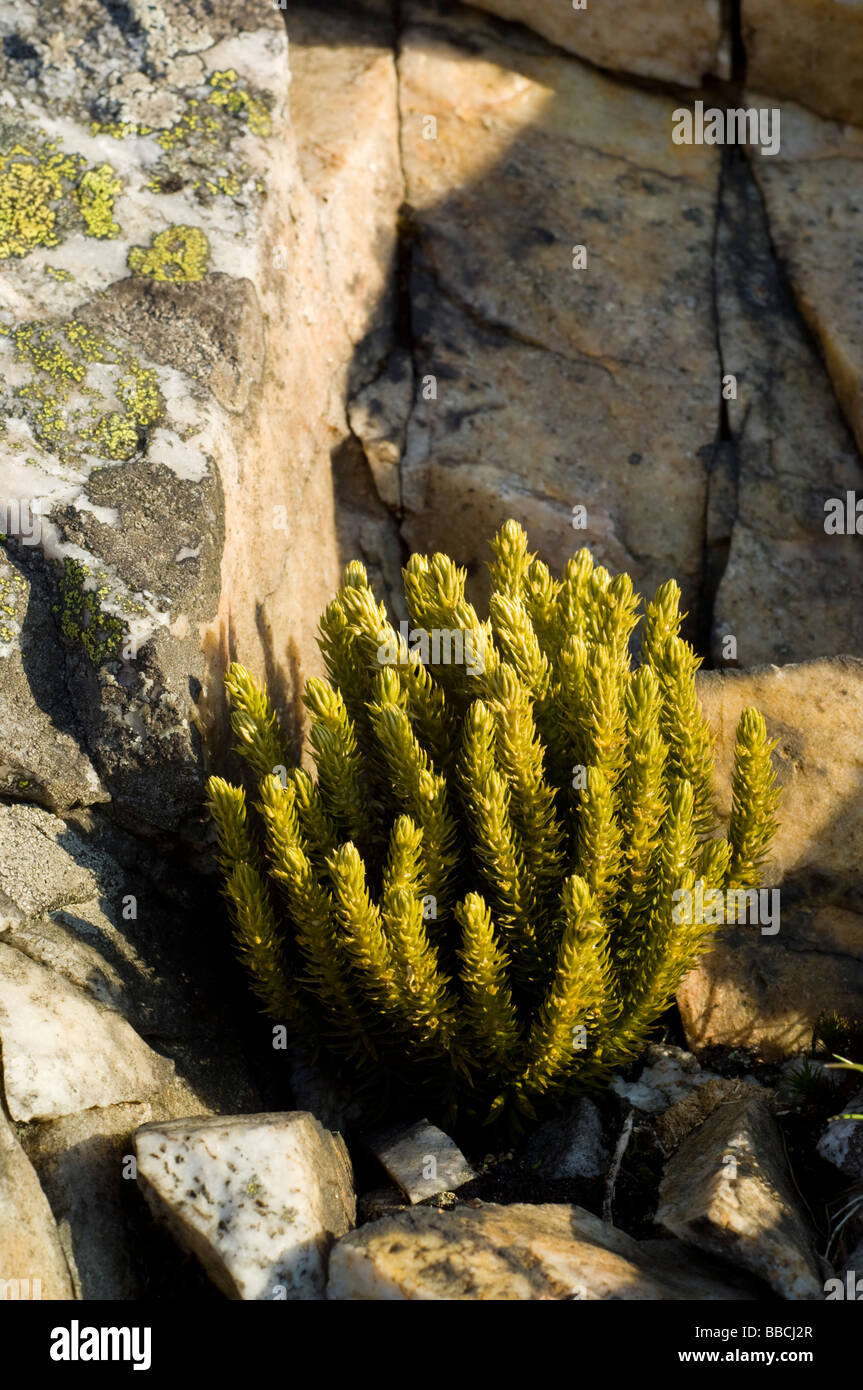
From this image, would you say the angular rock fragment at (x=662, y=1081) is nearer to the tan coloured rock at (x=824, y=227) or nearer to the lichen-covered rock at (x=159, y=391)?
the lichen-covered rock at (x=159, y=391)

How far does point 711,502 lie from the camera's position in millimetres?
5797

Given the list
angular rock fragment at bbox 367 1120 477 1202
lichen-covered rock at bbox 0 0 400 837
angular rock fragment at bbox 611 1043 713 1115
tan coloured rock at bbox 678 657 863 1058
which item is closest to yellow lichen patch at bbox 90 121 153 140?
lichen-covered rock at bbox 0 0 400 837

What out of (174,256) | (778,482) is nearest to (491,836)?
(174,256)

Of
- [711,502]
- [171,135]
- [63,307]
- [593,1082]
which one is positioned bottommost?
[593,1082]

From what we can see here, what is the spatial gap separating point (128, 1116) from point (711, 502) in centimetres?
379

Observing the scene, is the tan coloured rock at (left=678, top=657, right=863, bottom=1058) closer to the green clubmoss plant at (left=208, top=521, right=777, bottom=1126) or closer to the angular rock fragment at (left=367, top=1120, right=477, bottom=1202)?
the green clubmoss plant at (left=208, top=521, right=777, bottom=1126)

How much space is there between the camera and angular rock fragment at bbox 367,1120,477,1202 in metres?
3.74

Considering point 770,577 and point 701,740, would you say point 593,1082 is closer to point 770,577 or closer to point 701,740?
point 701,740

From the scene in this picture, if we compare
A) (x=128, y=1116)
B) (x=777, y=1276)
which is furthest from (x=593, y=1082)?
(x=128, y=1116)

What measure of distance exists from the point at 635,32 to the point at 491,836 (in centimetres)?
509

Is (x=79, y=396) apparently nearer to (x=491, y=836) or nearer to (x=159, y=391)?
(x=159, y=391)

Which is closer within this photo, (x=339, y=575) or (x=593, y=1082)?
(x=593, y=1082)

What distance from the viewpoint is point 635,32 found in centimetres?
668

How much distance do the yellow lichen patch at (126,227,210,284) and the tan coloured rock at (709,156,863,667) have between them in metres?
2.58
